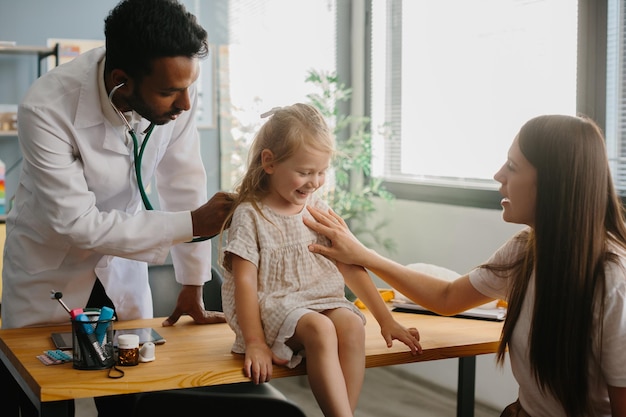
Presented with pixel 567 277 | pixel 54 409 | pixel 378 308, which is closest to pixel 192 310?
pixel 378 308

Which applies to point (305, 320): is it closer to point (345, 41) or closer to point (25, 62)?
point (345, 41)

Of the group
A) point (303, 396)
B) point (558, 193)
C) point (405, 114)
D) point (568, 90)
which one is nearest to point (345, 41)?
point (405, 114)

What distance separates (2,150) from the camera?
4.38 metres

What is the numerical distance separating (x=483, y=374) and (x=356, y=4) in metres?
2.18

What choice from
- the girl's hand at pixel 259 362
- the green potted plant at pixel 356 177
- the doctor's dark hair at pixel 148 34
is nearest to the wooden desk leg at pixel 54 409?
the girl's hand at pixel 259 362

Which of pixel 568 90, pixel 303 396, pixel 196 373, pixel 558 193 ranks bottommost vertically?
pixel 303 396

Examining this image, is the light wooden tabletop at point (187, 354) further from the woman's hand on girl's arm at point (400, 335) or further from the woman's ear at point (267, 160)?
the woman's ear at point (267, 160)

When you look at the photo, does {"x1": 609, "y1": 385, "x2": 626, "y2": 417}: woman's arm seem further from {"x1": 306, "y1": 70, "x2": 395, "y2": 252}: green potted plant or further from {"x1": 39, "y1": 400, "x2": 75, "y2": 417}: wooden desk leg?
{"x1": 306, "y1": 70, "x2": 395, "y2": 252}: green potted plant

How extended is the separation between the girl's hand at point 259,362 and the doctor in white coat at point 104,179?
1.21 feet

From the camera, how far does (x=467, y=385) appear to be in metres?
1.91

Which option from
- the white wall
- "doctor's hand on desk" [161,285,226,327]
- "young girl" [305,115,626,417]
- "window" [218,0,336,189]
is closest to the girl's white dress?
"doctor's hand on desk" [161,285,226,327]

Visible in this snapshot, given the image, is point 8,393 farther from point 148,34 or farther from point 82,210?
point 148,34

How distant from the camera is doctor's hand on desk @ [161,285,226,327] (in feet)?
6.35

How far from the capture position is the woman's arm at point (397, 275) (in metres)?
1.75
